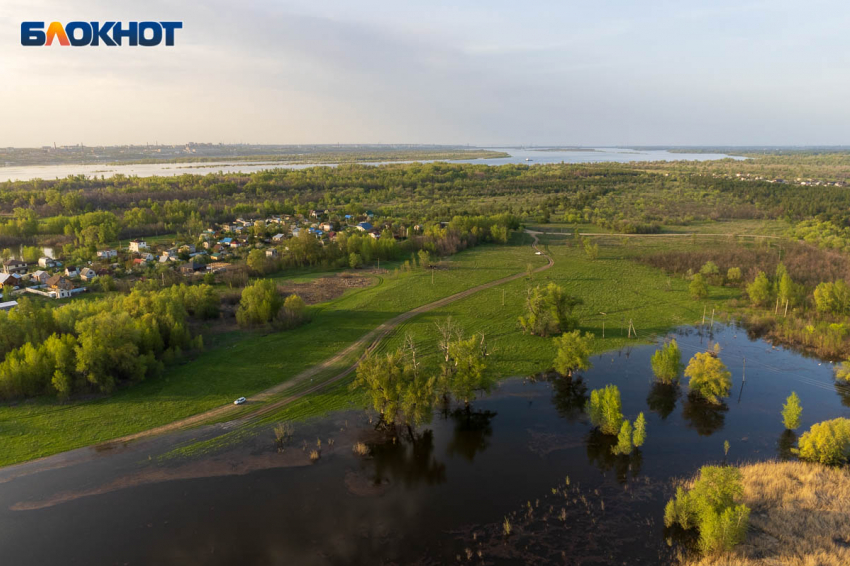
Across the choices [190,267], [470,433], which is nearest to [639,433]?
[470,433]

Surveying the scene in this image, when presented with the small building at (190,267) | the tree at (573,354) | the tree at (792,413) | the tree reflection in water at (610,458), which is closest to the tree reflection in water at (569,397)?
the tree at (573,354)

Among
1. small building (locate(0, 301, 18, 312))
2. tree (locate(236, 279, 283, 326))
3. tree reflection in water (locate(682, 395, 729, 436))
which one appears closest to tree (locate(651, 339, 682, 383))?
tree reflection in water (locate(682, 395, 729, 436))

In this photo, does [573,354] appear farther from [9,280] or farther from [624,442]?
[9,280]

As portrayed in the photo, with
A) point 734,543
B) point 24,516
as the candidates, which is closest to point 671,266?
point 734,543

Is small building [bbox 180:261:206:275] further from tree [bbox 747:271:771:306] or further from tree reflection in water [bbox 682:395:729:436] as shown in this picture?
tree [bbox 747:271:771:306]

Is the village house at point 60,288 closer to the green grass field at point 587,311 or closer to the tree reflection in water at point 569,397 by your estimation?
the green grass field at point 587,311

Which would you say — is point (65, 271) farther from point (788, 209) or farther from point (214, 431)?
point (788, 209)

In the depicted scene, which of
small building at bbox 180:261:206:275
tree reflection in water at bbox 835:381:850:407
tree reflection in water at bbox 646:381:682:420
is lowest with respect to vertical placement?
tree reflection in water at bbox 646:381:682:420
